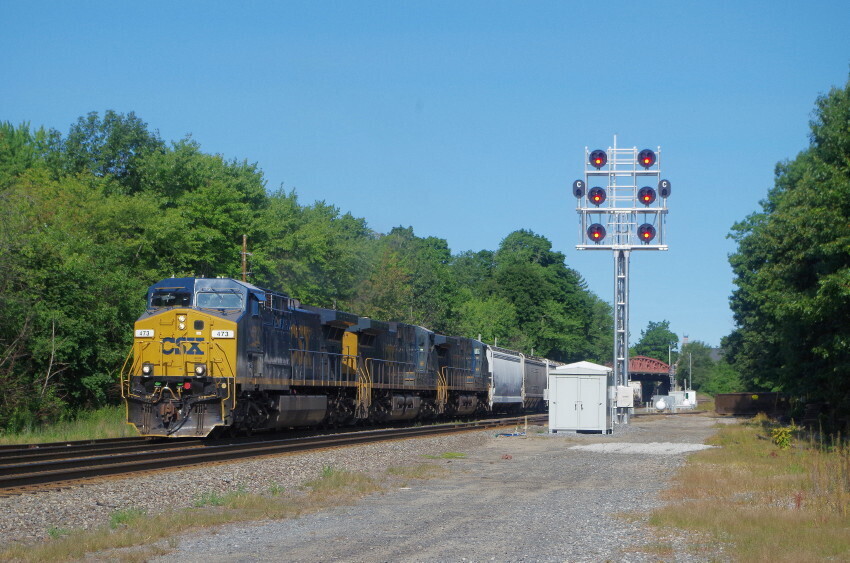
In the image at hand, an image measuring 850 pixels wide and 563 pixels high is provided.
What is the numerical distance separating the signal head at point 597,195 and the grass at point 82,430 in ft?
77.4

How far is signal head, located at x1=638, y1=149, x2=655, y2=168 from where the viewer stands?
4228 centimetres

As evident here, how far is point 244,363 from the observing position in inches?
902

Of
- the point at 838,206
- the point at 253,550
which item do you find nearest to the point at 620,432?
the point at 838,206

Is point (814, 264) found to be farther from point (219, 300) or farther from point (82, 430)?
point (82, 430)

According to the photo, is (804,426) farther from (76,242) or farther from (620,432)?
(76,242)

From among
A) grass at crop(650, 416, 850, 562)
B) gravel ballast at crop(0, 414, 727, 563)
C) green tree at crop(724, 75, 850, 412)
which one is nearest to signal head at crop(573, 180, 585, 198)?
green tree at crop(724, 75, 850, 412)

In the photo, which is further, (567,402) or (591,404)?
(567,402)

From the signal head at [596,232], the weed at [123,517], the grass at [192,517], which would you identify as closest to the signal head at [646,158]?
the signal head at [596,232]

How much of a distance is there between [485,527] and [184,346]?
13.3 m

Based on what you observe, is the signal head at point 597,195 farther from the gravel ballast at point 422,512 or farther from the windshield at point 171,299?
the windshield at point 171,299

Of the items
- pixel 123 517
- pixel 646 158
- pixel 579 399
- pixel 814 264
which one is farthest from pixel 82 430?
pixel 646 158

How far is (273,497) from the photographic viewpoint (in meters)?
14.3

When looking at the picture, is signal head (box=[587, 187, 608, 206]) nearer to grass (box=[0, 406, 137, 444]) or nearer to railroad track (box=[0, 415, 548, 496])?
railroad track (box=[0, 415, 548, 496])

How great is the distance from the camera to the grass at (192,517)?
31.0 feet
